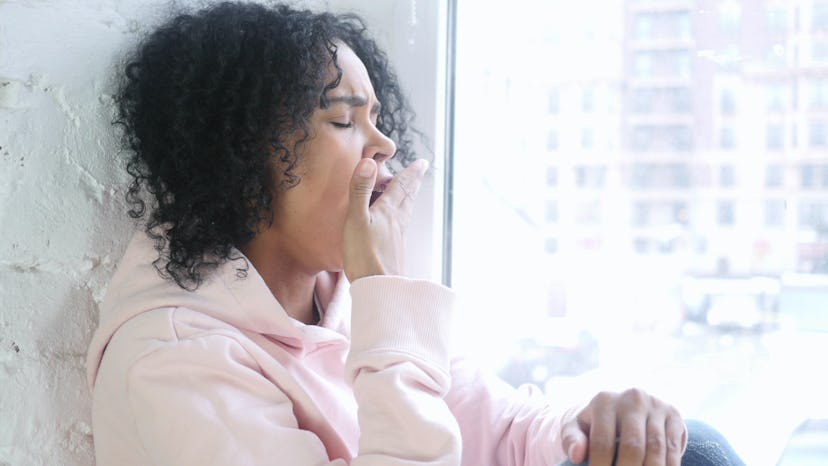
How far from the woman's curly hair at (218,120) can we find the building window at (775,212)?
2.05 feet

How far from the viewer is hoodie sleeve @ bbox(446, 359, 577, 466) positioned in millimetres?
1153

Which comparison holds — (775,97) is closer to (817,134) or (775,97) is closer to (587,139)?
(817,134)

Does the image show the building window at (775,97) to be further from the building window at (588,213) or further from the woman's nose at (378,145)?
the woman's nose at (378,145)

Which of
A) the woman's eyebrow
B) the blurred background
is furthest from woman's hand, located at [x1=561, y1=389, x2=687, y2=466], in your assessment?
the woman's eyebrow

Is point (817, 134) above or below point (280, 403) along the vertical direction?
above

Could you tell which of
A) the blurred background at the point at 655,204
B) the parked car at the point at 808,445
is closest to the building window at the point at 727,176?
the blurred background at the point at 655,204

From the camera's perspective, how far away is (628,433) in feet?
2.94

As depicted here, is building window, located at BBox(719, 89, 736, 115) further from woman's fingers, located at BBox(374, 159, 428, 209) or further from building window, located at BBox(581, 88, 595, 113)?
woman's fingers, located at BBox(374, 159, 428, 209)

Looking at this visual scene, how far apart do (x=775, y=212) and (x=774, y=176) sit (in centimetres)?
5

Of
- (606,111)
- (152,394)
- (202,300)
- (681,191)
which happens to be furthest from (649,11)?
(152,394)

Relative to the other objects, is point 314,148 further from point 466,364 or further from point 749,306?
point 749,306

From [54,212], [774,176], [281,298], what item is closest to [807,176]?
[774,176]

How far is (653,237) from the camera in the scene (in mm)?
1272

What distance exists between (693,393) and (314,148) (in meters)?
0.67
